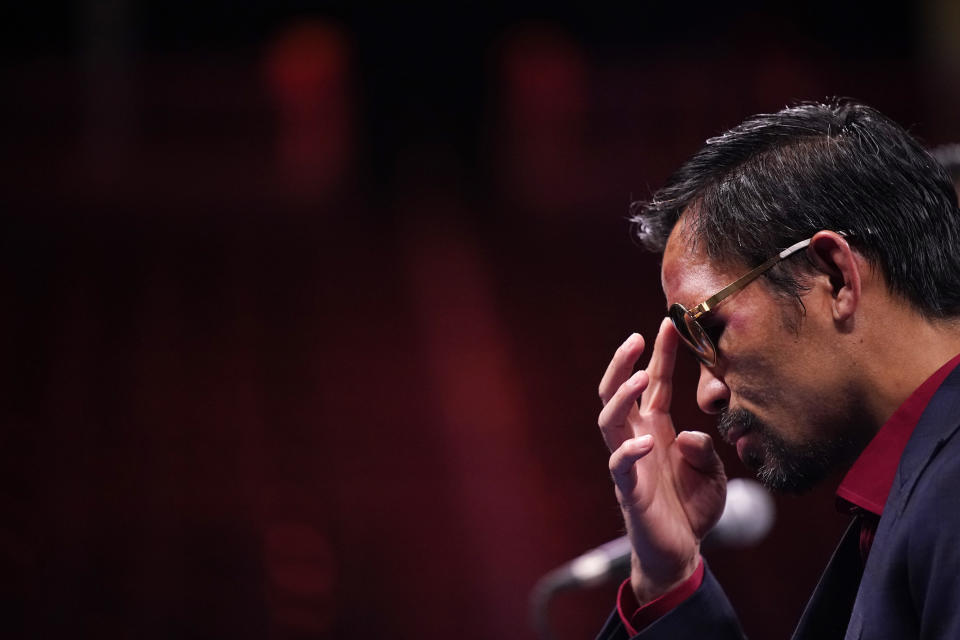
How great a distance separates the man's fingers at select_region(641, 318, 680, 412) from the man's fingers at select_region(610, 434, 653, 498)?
0.18 metres

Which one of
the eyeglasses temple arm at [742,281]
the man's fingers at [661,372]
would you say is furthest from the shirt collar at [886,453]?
the man's fingers at [661,372]

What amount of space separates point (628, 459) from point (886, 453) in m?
0.36

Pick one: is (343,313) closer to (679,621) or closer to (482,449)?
(482,449)

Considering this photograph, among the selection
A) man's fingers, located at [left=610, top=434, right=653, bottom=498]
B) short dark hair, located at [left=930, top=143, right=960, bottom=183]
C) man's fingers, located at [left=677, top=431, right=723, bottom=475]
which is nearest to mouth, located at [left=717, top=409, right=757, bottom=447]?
man's fingers, located at [left=610, top=434, right=653, bottom=498]

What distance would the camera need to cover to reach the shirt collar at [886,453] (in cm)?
118

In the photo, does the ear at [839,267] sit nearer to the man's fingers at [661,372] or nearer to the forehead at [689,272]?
the forehead at [689,272]

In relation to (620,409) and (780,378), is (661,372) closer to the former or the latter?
(620,409)

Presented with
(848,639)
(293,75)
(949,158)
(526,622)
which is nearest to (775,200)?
(848,639)

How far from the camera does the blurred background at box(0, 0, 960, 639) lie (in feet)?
12.9

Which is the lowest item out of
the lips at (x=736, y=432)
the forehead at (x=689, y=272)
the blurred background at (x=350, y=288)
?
the blurred background at (x=350, y=288)

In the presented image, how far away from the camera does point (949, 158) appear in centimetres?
214

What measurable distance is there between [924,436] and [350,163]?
16.1ft

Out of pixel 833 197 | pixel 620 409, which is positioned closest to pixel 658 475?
pixel 620 409

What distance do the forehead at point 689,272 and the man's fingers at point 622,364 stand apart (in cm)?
12
